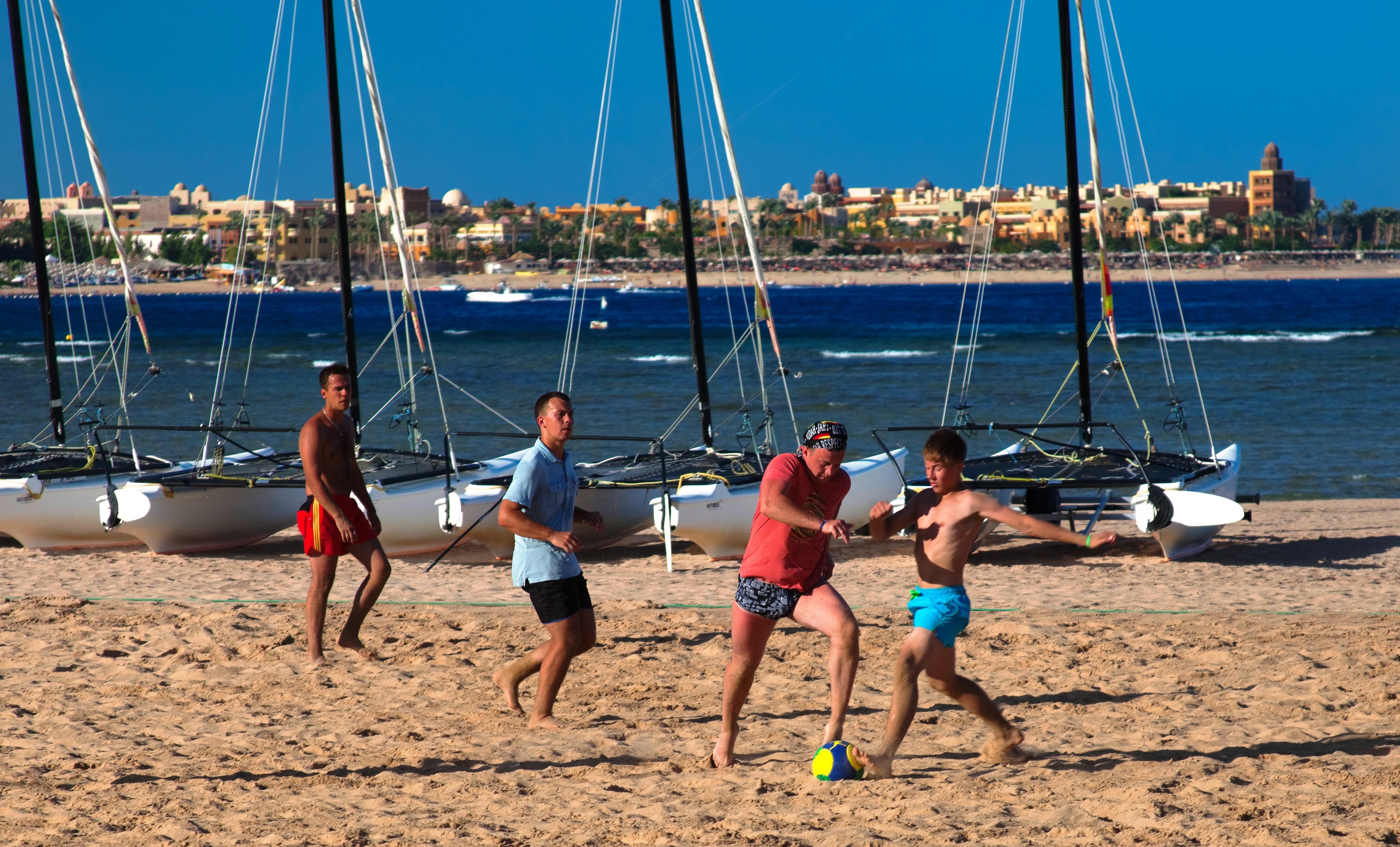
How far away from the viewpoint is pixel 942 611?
5.10 metres

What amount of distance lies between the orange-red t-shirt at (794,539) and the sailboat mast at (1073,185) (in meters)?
7.78

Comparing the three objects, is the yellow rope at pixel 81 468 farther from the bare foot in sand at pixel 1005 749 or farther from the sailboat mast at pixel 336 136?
the bare foot in sand at pixel 1005 749

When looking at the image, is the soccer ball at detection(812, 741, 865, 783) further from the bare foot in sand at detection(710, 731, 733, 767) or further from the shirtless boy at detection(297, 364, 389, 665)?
the shirtless boy at detection(297, 364, 389, 665)

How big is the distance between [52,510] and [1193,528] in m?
9.62

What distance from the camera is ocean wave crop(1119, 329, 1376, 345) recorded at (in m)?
55.5

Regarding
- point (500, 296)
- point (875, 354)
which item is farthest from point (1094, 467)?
point (500, 296)

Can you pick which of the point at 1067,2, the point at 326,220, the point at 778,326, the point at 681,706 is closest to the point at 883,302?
the point at 778,326

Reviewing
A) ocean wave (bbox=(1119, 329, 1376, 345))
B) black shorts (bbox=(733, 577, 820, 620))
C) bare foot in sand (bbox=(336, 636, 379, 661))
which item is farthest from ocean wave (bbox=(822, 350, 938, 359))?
black shorts (bbox=(733, 577, 820, 620))

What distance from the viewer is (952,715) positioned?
639cm

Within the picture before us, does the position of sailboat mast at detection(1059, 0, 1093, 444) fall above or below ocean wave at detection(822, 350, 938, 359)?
Result: above

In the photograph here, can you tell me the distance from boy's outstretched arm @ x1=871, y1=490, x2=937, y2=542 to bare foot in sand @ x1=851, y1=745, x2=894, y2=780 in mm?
861

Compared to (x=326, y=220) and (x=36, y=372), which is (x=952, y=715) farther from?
(x=326, y=220)

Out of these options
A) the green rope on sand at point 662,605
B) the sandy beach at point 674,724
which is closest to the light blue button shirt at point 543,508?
the sandy beach at point 674,724

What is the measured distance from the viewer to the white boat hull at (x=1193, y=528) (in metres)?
10.9
